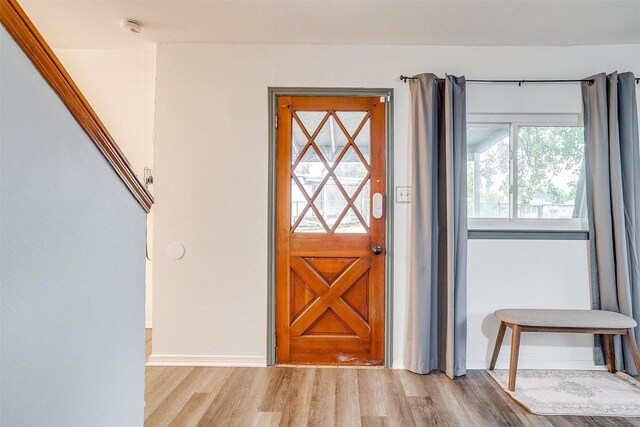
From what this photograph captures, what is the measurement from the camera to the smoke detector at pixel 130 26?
2334 millimetres

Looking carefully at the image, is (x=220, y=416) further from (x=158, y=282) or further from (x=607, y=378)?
(x=607, y=378)

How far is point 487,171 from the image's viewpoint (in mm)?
2645

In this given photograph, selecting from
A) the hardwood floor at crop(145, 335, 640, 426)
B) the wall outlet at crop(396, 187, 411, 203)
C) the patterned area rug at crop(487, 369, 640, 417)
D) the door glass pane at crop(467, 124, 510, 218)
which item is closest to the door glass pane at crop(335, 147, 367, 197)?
the wall outlet at crop(396, 187, 411, 203)

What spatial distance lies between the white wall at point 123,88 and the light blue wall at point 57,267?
203 cm

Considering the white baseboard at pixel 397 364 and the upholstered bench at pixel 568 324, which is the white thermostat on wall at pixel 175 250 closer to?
the white baseboard at pixel 397 364

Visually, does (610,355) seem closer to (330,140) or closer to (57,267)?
(330,140)

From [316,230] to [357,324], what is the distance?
788 millimetres

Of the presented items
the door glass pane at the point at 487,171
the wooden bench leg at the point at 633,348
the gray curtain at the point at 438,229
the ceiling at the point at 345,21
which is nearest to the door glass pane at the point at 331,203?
the gray curtain at the point at 438,229

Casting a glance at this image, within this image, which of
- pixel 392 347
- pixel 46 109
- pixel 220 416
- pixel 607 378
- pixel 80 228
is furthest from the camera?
pixel 392 347

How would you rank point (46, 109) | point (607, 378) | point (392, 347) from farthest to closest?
point (392, 347)
point (607, 378)
point (46, 109)

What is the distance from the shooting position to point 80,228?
3.34 ft

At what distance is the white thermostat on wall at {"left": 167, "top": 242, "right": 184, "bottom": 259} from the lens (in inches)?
102

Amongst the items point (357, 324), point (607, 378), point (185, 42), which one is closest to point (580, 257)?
point (607, 378)

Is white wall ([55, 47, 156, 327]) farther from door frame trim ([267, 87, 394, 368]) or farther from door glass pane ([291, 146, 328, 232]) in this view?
door glass pane ([291, 146, 328, 232])
